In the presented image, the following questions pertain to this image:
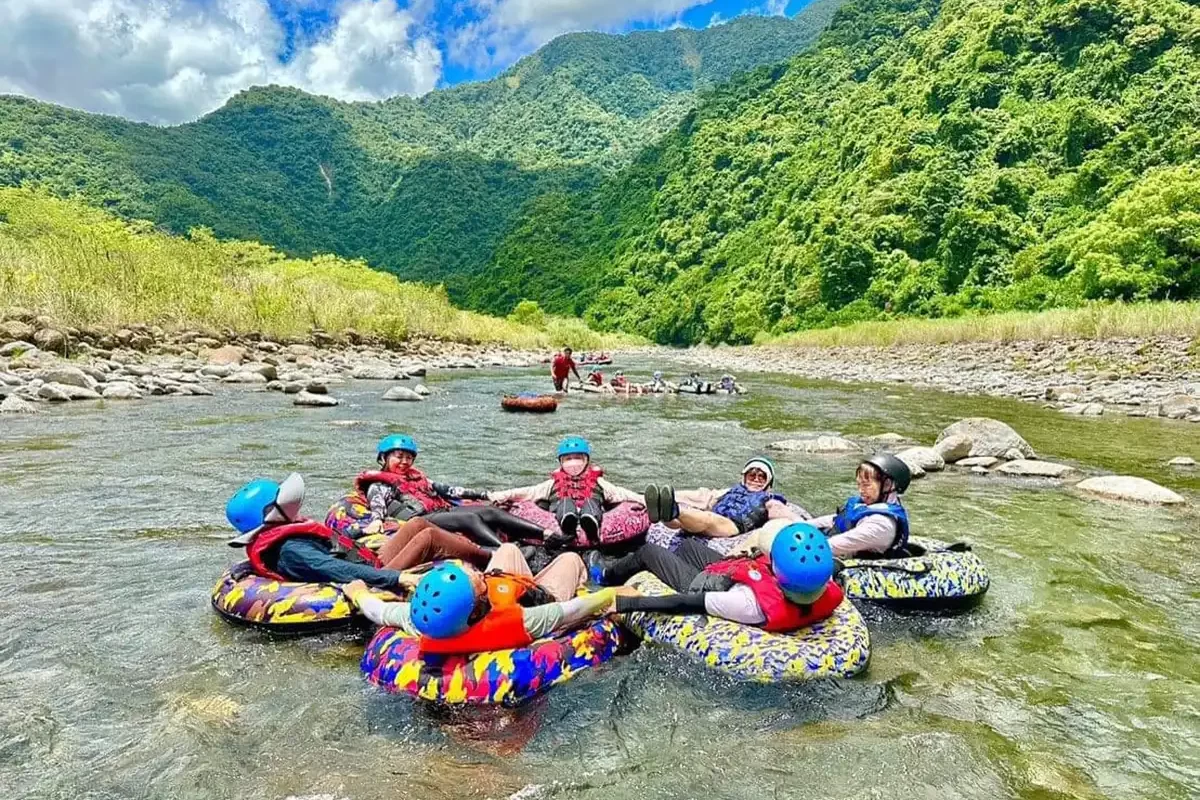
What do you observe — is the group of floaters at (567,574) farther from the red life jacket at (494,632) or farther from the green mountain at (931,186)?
the green mountain at (931,186)

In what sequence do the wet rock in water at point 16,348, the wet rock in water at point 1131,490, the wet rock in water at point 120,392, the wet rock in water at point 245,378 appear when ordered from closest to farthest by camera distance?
the wet rock in water at point 1131,490
the wet rock in water at point 120,392
the wet rock in water at point 16,348
the wet rock in water at point 245,378

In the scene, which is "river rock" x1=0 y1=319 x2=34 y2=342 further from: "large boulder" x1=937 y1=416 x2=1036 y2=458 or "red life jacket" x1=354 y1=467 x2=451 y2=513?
"large boulder" x1=937 y1=416 x2=1036 y2=458

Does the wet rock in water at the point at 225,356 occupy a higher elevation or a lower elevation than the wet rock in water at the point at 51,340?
lower

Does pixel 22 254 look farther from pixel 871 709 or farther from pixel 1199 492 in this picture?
pixel 1199 492

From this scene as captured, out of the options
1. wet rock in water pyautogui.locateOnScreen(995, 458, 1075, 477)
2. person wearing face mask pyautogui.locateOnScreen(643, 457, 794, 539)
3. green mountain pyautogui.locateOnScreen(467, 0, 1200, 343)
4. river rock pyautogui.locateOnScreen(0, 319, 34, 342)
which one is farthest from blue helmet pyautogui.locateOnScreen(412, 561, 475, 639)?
green mountain pyautogui.locateOnScreen(467, 0, 1200, 343)

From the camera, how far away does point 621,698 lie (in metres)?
4.27

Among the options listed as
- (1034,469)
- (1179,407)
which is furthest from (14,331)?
(1179,407)

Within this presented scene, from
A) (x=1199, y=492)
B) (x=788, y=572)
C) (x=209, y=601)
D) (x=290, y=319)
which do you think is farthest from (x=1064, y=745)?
(x=290, y=319)

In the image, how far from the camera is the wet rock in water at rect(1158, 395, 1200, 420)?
14627 millimetres

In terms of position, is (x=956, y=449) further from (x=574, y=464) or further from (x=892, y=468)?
(x=574, y=464)

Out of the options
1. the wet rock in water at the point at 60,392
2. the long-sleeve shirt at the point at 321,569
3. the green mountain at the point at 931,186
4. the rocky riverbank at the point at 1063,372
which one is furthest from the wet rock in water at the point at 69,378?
the green mountain at the point at 931,186

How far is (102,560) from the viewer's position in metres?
6.41

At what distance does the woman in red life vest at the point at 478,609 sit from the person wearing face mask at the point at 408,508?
3.79 ft

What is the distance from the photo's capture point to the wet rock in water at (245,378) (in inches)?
781
